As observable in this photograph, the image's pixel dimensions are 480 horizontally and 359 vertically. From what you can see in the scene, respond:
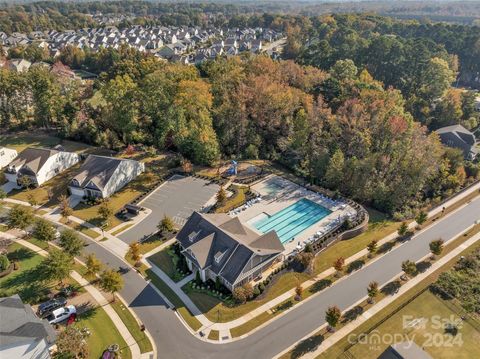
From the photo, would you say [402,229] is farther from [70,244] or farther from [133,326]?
[70,244]

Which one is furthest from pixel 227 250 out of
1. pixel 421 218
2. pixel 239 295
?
pixel 421 218

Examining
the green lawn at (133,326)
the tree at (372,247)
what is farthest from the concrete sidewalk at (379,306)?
the green lawn at (133,326)

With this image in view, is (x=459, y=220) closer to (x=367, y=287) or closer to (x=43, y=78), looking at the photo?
(x=367, y=287)

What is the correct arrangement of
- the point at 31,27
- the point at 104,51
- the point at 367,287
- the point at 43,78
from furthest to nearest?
the point at 31,27, the point at 104,51, the point at 43,78, the point at 367,287

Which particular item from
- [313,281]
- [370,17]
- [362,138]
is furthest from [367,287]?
[370,17]

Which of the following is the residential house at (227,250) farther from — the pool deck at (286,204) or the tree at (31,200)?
the tree at (31,200)

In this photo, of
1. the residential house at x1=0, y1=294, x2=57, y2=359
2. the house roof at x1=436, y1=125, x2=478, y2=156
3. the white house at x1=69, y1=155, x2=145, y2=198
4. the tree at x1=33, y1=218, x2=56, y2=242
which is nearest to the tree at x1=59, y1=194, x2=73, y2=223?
the white house at x1=69, y1=155, x2=145, y2=198
